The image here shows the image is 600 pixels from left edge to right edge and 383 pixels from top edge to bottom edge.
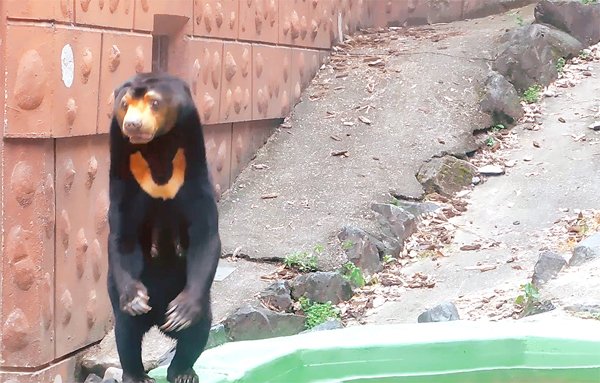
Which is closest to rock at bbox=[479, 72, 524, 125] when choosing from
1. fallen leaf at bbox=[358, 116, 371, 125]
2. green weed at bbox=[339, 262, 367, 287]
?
fallen leaf at bbox=[358, 116, 371, 125]

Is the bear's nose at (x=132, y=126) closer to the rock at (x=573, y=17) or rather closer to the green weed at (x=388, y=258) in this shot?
the green weed at (x=388, y=258)

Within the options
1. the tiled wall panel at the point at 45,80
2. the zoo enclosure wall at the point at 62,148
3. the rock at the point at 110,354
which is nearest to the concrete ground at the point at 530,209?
the rock at the point at 110,354

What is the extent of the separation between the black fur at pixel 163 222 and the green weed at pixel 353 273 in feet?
11.3

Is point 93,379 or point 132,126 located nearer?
point 132,126

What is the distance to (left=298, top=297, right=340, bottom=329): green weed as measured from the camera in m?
6.64

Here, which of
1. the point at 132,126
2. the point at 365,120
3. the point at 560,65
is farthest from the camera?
the point at 560,65

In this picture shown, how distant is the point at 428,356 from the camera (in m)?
4.42

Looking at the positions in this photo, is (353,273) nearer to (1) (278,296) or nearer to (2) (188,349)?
(1) (278,296)

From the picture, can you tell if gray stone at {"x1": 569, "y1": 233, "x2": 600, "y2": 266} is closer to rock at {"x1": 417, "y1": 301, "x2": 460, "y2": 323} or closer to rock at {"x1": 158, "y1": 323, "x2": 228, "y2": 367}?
rock at {"x1": 417, "y1": 301, "x2": 460, "y2": 323}

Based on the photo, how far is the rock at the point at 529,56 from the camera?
9.81 m

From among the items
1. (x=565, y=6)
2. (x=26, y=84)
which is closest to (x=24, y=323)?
(x=26, y=84)

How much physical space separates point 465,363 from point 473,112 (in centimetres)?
529

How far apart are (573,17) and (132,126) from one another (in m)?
8.21

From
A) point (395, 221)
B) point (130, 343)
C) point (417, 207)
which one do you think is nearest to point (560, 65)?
point (417, 207)
